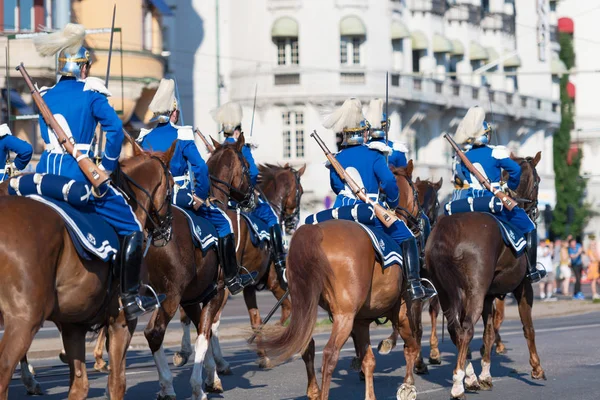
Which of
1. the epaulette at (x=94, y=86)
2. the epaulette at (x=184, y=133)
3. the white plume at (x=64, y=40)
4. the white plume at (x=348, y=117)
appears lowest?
the epaulette at (x=184, y=133)

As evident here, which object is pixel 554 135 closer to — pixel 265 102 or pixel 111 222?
pixel 265 102

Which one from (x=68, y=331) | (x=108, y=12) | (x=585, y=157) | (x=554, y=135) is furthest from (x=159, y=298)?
(x=585, y=157)

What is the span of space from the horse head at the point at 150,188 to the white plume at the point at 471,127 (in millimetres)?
4777

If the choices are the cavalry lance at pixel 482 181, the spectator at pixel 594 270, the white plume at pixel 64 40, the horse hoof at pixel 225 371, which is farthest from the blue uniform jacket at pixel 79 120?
the spectator at pixel 594 270

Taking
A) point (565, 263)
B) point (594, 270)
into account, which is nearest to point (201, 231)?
point (594, 270)

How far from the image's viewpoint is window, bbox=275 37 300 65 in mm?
56125

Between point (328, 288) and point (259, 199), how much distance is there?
5.85m

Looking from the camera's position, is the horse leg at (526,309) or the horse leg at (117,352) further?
→ the horse leg at (526,309)

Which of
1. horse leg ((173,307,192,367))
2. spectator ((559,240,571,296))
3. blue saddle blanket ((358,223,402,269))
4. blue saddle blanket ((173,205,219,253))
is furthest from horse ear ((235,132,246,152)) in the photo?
spectator ((559,240,571,296))

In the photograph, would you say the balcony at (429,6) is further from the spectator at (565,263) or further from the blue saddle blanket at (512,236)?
the blue saddle blanket at (512,236)

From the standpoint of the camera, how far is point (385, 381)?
49.5ft

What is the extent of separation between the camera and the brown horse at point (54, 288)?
924 cm

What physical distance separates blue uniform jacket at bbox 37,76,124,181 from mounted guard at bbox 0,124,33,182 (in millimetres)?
4454

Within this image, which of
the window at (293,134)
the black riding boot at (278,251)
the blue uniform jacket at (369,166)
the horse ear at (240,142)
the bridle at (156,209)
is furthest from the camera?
the window at (293,134)
